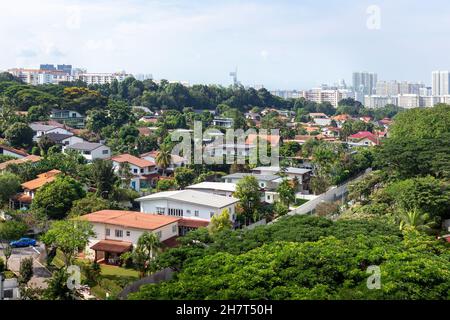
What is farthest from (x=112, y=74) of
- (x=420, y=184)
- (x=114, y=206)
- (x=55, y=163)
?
(x=420, y=184)

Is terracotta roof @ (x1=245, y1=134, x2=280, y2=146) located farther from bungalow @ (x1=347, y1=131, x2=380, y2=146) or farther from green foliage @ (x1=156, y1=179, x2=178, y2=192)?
green foliage @ (x1=156, y1=179, x2=178, y2=192)

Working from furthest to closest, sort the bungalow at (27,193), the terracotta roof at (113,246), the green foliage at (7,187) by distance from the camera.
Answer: the bungalow at (27,193) → the green foliage at (7,187) → the terracotta roof at (113,246)

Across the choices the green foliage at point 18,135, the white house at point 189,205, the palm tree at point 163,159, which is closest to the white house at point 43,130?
the green foliage at point 18,135

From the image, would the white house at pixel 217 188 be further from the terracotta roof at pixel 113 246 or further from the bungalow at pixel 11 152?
the bungalow at pixel 11 152

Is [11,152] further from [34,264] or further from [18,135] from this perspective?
[34,264]

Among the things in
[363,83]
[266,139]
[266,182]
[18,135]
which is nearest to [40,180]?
[18,135]

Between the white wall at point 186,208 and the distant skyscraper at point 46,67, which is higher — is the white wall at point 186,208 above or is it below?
below

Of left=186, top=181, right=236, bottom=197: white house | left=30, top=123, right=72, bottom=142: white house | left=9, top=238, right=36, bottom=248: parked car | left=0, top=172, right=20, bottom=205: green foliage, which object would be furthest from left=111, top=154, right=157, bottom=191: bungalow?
left=9, top=238, right=36, bottom=248: parked car
